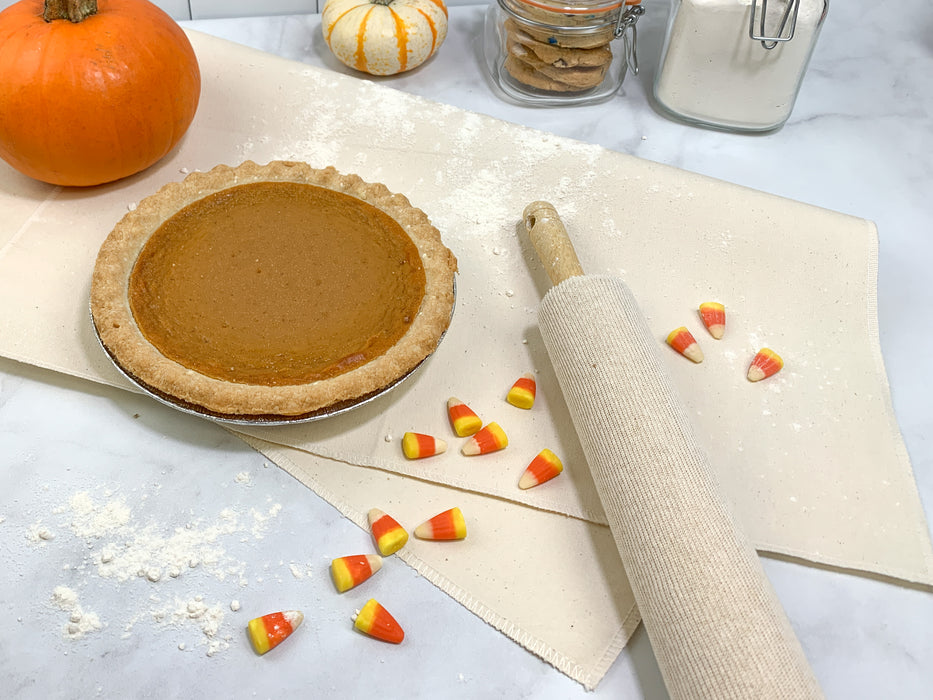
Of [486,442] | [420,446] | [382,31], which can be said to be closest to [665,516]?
[486,442]

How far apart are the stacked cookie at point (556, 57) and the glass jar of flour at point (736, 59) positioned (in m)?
0.28

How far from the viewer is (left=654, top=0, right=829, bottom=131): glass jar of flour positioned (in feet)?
10.3

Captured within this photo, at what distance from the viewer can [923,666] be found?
216 centimetres

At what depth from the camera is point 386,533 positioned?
224 cm

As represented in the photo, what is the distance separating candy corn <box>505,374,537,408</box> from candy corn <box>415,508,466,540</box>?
0.44 metres

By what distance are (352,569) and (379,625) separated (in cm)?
16

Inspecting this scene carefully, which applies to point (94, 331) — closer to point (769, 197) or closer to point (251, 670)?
point (251, 670)

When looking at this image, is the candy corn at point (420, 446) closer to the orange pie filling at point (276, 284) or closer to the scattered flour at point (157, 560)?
the orange pie filling at point (276, 284)

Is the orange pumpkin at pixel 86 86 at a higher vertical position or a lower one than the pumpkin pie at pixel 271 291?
higher


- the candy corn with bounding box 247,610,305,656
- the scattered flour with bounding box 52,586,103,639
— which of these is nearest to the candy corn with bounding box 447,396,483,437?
the candy corn with bounding box 247,610,305,656

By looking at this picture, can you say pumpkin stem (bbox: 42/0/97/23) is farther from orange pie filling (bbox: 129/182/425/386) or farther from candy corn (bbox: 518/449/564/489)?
candy corn (bbox: 518/449/564/489)

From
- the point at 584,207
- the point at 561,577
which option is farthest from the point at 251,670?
the point at 584,207

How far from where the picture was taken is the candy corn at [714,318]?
109 inches

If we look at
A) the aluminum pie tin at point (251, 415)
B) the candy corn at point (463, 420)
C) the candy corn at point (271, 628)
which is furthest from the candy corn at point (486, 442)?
the candy corn at point (271, 628)
